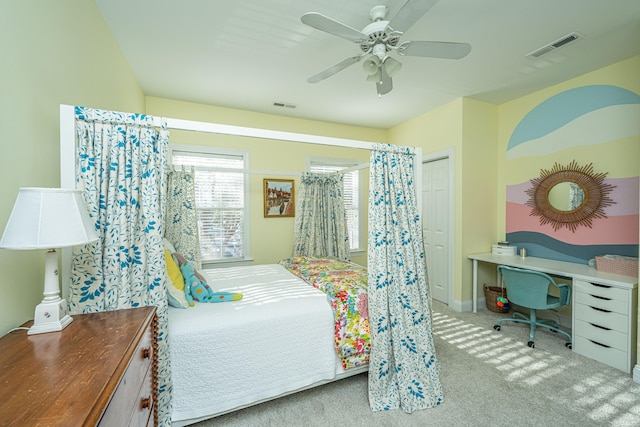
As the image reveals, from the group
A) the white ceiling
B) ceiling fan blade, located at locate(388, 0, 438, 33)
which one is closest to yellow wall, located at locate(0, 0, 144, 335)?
the white ceiling

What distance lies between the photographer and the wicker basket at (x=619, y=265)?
2548mm

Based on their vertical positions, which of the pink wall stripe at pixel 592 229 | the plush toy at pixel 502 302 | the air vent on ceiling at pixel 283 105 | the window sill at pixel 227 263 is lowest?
the plush toy at pixel 502 302

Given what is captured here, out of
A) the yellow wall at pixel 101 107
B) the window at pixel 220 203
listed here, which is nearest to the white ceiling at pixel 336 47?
the yellow wall at pixel 101 107

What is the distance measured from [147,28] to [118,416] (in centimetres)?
270

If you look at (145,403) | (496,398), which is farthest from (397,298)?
(145,403)

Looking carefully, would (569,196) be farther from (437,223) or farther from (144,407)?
(144,407)

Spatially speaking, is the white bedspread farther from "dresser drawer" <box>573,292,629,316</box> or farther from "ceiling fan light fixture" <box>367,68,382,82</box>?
"dresser drawer" <box>573,292,629,316</box>

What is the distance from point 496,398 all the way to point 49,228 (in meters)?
2.78

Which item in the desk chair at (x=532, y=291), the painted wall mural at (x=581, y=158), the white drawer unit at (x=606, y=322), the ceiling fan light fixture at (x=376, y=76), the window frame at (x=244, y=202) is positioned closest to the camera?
the ceiling fan light fixture at (x=376, y=76)

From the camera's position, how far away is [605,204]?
2.95 meters

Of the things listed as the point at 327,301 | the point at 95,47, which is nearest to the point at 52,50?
the point at 95,47

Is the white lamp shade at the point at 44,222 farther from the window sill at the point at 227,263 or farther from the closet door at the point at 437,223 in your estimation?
the closet door at the point at 437,223

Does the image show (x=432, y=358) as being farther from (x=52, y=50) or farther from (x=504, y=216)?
(x=52, y=50)

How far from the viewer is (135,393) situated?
1000 mm
